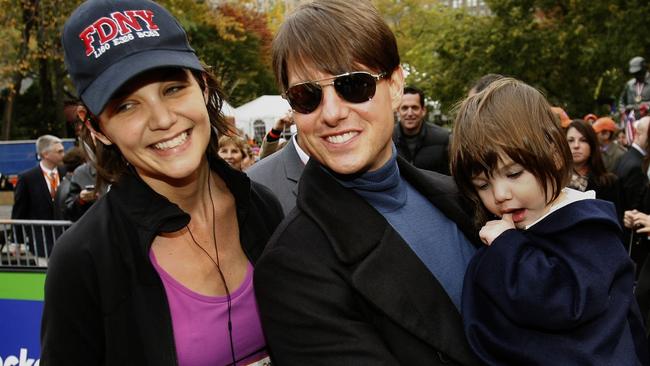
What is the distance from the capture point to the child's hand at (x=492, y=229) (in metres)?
2.26

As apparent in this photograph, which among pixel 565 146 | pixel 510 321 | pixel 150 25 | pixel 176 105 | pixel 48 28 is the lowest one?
pixel 510 321

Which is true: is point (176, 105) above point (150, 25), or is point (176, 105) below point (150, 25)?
below

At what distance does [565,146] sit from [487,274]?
0.69 m

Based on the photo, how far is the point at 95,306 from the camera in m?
2.14

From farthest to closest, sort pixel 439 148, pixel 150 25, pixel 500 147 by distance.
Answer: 1. pixel 439 148
2. pixel 500 147
3. pixel 150 25

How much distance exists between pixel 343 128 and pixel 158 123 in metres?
0.65

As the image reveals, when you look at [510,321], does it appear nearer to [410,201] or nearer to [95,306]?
[410,201]

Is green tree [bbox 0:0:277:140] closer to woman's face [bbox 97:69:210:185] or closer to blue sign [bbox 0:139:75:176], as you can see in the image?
blue sign [bbox 0:139:75:176]

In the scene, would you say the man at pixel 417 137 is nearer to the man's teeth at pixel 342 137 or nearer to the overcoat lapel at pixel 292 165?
the overcoat lapel at pixel 292 165

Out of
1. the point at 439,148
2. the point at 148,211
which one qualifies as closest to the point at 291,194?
the point at 148,211

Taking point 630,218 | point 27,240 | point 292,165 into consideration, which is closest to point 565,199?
point 292,165

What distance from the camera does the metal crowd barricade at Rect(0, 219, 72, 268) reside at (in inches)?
243

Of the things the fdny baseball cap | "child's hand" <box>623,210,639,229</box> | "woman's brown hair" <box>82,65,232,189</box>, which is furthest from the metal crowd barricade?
"child's hand" <box>623,210,639,229</box>

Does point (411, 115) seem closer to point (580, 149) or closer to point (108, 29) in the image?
point (580, 149)
